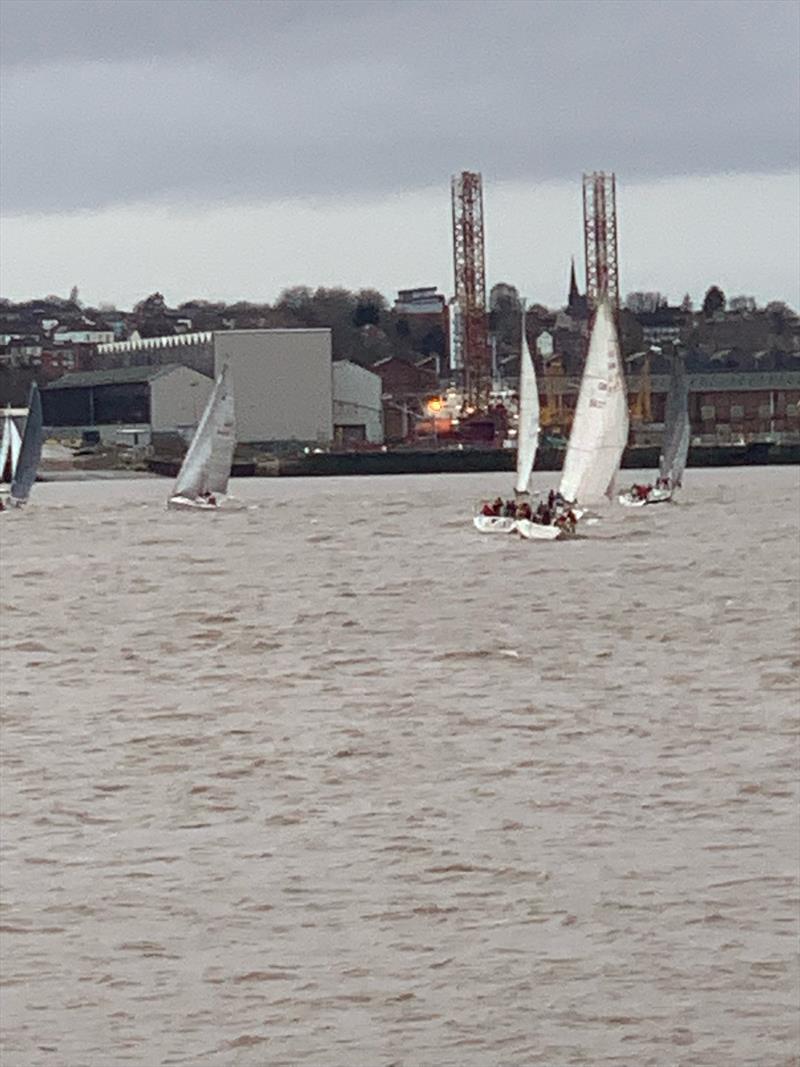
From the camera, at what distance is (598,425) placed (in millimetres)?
59750

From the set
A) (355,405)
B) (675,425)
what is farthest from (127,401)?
(675,425)

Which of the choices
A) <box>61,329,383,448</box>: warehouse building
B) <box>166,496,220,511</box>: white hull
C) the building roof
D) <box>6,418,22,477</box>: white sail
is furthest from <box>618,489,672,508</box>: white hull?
the building roof

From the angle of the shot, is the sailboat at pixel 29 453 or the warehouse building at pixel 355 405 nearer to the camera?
the sailboat at pixel 29 453

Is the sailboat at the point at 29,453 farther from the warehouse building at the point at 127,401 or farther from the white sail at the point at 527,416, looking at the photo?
the warehouse building at the point at 127,401

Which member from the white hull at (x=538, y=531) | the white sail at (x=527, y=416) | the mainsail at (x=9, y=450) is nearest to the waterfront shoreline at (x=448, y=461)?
the mainsail at (x=9, y=450)

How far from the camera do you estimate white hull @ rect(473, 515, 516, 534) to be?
58250 millimetres

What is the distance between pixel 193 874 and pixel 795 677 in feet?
38.1

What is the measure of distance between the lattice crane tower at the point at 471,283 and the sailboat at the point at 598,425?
3909 inches

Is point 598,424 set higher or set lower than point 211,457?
higher

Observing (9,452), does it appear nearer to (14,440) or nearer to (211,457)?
(14,440)

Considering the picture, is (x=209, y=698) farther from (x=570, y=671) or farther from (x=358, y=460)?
(x=358, y=460)

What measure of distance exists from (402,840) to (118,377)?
129m

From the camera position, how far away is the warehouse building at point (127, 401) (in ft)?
450

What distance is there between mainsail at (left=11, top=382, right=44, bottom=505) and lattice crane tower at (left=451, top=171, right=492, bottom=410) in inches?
3189
